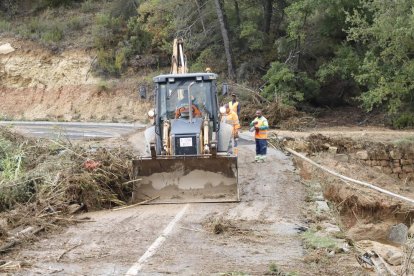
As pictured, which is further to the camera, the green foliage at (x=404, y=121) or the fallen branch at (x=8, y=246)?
the green foliage at (x=404, y=121)

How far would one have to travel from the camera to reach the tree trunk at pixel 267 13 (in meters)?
34.4

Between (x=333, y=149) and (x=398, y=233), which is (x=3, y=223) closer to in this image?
(x=398, y=233)

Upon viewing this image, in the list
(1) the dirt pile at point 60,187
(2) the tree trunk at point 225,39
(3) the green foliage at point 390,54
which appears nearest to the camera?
(1) the dirt pile at point 60,187

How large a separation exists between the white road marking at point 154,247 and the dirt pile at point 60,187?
1.95m

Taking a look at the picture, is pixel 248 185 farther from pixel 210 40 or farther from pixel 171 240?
pixel 210 40

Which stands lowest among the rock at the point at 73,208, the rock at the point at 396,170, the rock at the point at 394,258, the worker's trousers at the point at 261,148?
the rock at the point at 394,258

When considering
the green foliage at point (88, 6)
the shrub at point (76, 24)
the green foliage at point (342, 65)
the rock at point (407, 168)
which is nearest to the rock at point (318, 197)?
the rock at point (407, 168)

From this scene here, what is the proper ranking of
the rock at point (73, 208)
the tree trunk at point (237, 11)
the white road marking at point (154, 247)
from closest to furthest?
the white road marking at point (154, 247)
the rock at point (73, 208)
the tree trunk at point (237, 11)

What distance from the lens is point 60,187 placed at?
12.9m

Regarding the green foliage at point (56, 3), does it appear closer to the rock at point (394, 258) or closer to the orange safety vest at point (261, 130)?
the orange safety vest at point (261, 130)

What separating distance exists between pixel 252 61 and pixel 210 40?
9.10 feet

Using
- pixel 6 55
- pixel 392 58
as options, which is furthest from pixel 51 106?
pixel 392 58

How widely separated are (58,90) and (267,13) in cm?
1421

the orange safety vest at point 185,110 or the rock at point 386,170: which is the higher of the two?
the orange safety vest at point 185,110
